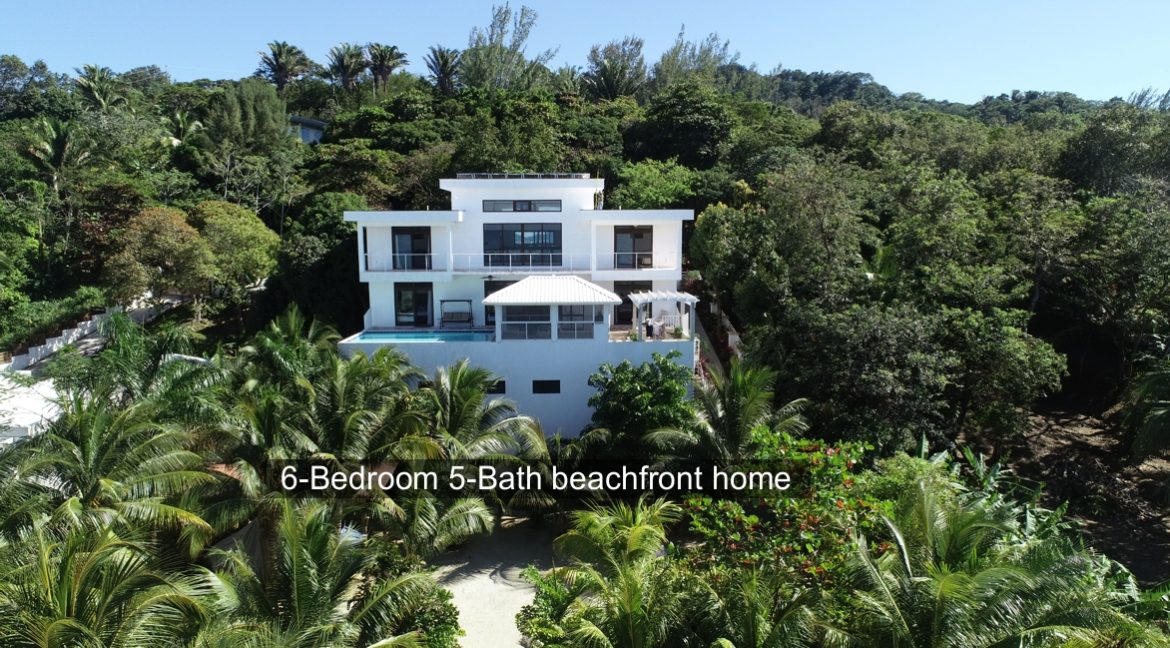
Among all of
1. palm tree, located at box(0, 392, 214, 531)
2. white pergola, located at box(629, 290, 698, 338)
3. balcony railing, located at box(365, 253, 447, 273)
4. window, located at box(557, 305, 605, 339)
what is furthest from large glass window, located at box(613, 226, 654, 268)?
palm tree, located at box(0, 392, 214, 531)

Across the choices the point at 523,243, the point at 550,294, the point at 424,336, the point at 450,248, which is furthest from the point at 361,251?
the point at 550,294

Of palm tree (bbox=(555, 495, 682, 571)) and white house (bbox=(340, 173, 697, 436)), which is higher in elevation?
white house (bbox=(340, 173, 697, 436))

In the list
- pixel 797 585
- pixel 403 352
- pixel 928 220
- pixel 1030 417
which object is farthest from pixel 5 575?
pixel 1030 417

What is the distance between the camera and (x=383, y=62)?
6056cm

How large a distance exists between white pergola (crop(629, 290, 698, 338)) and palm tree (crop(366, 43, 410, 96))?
45866 mm

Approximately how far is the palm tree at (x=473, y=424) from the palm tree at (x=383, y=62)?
51.5 meters

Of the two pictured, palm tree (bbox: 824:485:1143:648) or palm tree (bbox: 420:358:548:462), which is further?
palm tree (bbox: 420:358:548:462)

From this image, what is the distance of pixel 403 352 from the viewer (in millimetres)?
19719

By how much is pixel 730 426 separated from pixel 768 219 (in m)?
10.6

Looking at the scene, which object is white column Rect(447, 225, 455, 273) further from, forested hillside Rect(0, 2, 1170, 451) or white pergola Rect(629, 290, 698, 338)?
white pergola Rect(629, 290, 698, 338)

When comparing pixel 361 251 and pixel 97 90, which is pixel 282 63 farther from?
pixel 361 251

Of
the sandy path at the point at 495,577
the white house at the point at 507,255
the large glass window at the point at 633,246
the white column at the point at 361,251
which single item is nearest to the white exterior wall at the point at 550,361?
the white house at the point at 507,255

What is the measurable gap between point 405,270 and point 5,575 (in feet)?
53.2

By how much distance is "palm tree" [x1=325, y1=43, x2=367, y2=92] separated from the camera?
202ft
